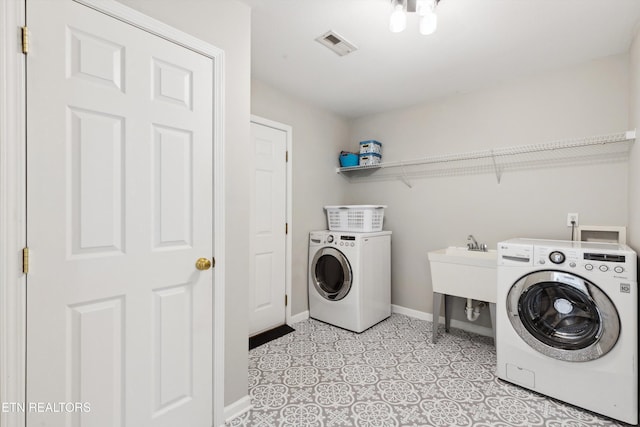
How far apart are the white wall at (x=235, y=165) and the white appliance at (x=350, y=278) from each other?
1.30m

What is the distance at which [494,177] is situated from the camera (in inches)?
108

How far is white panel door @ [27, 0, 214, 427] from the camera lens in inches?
42.9

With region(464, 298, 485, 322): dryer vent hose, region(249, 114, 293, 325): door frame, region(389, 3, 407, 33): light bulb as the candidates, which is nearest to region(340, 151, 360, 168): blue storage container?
region(249, 114, 293, 325): door frame

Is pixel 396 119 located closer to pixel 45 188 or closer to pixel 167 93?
pixel 167 93

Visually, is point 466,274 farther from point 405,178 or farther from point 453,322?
point 405,178

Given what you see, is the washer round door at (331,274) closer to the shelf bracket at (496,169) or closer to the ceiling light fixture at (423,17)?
the shelf bracket at (496,169)

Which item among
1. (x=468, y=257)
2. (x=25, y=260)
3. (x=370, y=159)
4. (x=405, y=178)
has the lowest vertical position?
(x=468, y=257)

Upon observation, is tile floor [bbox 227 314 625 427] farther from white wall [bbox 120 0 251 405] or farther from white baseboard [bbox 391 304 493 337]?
white wall [bbox 120 0 251 405]

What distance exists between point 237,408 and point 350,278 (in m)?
1.43

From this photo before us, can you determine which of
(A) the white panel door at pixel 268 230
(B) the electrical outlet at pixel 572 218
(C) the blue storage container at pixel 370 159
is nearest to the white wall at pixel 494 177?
(B) the electrical outlet at pixel 572 218

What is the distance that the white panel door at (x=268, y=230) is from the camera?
2.76m

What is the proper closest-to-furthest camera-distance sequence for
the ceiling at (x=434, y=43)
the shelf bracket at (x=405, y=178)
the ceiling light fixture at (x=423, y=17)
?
the ceiling light fixture at (x=423, y=17) → the ceiling at (x=434, y=43) → the shelf bracket at (x=405, y=178)

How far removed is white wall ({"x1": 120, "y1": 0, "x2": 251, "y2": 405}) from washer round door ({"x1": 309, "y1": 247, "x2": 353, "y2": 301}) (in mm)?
1294

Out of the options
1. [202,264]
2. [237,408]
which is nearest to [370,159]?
[202,264]
